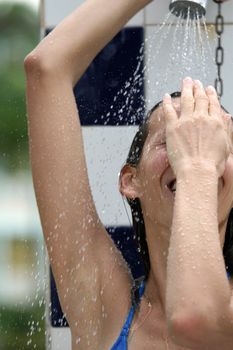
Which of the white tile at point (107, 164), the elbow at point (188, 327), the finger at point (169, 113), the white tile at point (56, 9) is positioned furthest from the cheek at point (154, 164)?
the white tile at point (56, 9)

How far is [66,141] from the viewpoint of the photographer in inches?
60.1

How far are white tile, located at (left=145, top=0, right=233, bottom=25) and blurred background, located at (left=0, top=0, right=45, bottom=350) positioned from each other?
228mm

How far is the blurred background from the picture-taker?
2.12 metres

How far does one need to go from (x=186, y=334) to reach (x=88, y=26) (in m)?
0.50

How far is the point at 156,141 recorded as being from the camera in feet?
4.99

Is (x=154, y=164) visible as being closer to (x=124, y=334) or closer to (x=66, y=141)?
(x=66, y=141)

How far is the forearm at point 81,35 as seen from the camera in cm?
152

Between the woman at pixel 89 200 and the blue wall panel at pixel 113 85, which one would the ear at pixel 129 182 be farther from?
the blue wall panel at pixel 113 85

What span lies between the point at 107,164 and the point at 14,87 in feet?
1.11

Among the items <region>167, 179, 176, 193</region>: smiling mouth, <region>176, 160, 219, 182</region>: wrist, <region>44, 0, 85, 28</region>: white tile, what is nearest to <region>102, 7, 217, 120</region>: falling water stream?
<region>44, 0, 85, 28</region>: white tile

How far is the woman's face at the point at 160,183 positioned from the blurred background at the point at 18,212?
2.02ft

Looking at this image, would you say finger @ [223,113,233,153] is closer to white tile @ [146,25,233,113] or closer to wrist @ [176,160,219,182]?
wrist @ [176,160,219,182]

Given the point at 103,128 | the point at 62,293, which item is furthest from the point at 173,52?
the point at 62,293

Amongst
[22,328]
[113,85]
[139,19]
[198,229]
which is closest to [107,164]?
[113,85]
